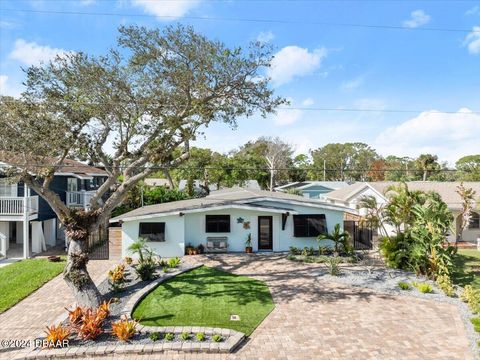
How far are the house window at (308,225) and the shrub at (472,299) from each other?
8.40 metres

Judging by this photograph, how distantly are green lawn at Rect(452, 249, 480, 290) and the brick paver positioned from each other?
3851 mm

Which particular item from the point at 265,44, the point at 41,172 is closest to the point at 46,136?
the point at 41,172

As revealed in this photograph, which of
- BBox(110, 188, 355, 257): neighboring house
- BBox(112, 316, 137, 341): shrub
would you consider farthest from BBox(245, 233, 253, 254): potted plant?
BBox(112, 316, 137, 341): shrub

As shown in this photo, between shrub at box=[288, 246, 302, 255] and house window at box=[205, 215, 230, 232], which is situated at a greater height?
house window at box=[205, 215, 230, 232]

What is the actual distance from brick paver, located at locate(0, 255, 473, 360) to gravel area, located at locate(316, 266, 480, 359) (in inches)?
12.8

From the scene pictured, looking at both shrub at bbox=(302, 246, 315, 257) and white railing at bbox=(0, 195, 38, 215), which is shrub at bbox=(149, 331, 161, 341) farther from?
white railing at bbox=(0, 195, 38, 215)

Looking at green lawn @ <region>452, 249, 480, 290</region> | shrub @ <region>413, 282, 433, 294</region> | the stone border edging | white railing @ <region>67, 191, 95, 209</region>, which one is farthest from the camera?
white railing @ <region>67, 191, 95, 209</region>

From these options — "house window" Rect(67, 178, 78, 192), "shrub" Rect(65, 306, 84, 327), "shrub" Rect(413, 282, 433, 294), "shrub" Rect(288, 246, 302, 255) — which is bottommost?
"shrub" Rect(413, 282, 433, 294)

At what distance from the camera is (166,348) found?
8.58m

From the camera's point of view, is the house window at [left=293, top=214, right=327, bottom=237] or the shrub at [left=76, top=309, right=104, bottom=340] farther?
the house window at [left=293, top=214, right=327, bottom=237]

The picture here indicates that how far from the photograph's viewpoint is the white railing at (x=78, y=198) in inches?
1017

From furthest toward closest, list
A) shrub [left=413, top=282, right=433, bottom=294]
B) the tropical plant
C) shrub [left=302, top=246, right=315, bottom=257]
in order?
shrub [left=302, top=246, right=315, bottom=257]
shrub [left=413, top=282, right=433, bottom=294]
the tropical plant

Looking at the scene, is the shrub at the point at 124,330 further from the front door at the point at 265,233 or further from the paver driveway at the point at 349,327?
the front door at the point at 265,233

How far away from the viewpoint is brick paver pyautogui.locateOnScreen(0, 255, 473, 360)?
8.52 m
